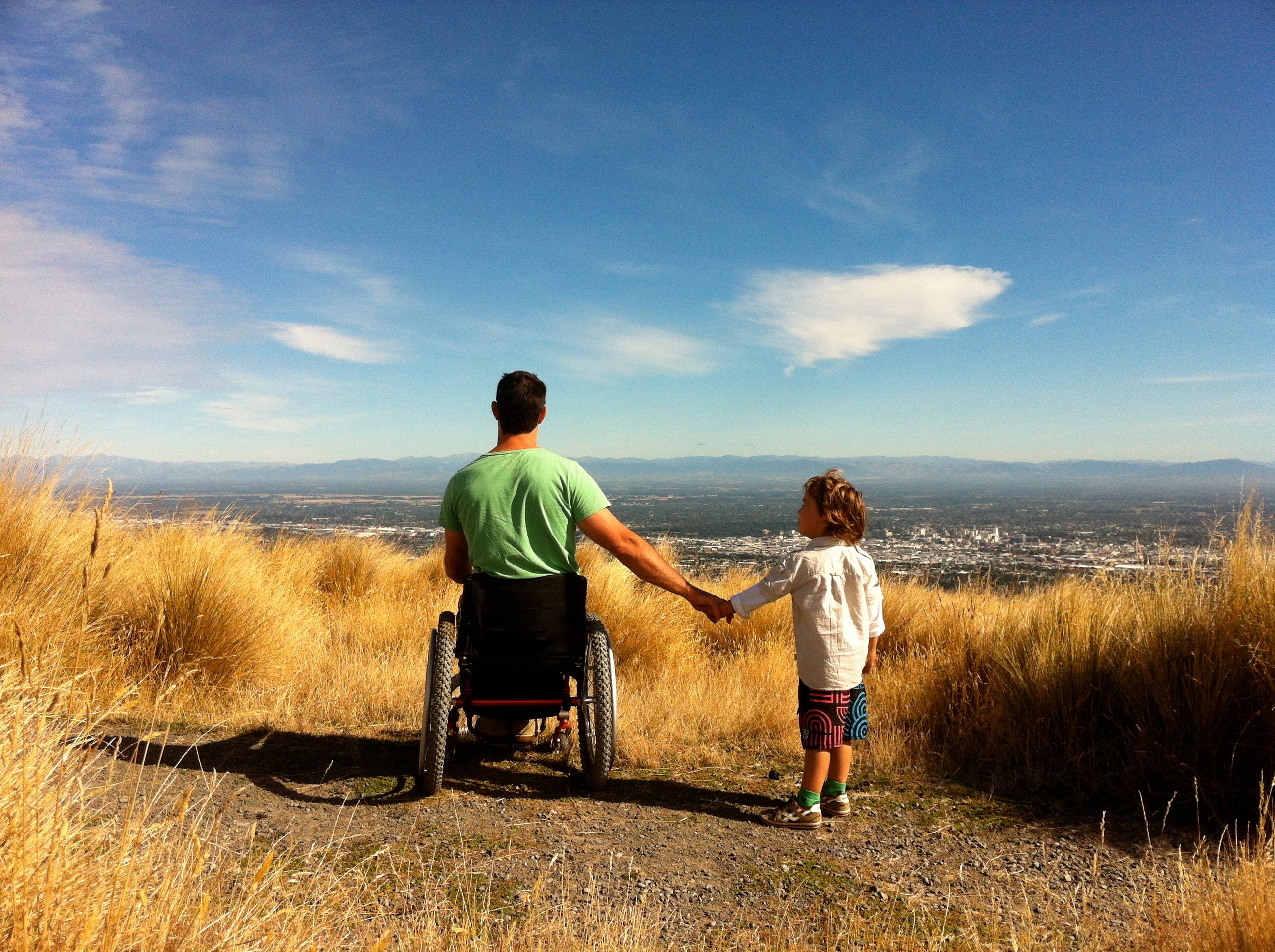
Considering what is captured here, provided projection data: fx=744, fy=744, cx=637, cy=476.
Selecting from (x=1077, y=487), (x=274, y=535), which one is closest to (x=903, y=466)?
(x=1077, y=487)

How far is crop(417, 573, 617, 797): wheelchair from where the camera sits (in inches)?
134

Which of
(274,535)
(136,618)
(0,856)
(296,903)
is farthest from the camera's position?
(274,535)

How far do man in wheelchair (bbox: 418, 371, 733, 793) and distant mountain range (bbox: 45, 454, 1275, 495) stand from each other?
145 inches

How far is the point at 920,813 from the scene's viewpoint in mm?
3564

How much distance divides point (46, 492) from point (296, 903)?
4661mm

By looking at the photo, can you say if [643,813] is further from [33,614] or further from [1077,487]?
[1077,487]

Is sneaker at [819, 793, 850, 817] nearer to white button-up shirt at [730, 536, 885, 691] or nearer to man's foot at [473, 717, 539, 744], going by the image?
white button-up shirt at [730, 536, 885, 691]

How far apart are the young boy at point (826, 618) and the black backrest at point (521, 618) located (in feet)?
2.54

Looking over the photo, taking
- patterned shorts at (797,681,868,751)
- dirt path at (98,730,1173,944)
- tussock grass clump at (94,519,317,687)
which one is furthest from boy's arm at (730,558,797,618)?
tussock grass clump at (94,519,317,687)

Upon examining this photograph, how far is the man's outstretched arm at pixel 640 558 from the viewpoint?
11.6 feet

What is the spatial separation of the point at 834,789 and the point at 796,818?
0.81ft

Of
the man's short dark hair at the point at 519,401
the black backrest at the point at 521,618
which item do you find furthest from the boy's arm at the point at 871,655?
the man's short dark hair at the point at 519,401

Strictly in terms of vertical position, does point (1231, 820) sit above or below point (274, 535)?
below

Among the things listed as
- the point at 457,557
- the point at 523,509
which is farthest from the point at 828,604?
the point at 457,557
